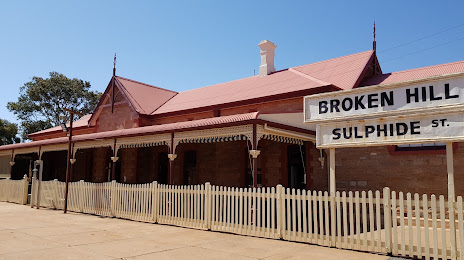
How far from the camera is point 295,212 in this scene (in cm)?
768

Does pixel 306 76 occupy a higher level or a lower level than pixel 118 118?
higher

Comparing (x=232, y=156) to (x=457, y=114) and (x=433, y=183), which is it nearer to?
(x=433, y=183)

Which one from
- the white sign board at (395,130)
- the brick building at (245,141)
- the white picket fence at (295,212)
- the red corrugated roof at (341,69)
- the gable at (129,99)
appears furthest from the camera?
the gable at (129,99)

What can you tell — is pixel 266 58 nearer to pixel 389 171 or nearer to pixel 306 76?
pixel 306 76

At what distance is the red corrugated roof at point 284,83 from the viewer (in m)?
14.3

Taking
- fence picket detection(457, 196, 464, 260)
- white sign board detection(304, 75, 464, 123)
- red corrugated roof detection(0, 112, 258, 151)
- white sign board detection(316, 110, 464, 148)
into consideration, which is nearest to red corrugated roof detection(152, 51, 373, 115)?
red corrugated roof detection(0, 112, 258, 151)

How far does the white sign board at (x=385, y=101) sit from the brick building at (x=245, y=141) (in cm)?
242

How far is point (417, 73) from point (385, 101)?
22.8 feet

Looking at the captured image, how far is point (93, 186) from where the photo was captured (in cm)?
1317


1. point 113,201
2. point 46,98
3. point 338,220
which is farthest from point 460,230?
point 46,98

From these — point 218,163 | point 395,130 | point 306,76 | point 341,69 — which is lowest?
point 218,163

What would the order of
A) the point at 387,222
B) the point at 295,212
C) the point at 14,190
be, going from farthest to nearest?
the point at 14,190 → the point at 295,212 → the point at 387,222

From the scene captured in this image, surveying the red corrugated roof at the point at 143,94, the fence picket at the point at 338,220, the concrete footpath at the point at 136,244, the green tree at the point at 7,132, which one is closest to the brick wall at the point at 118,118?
the red corrugated roof at the point at 143,94

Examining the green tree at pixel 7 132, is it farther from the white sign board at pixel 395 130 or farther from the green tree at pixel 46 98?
the white sign board at pixel 395 130
